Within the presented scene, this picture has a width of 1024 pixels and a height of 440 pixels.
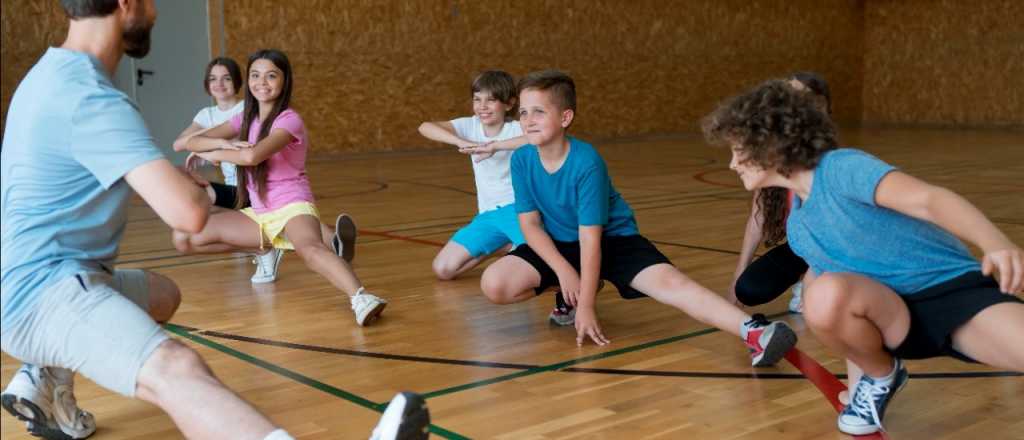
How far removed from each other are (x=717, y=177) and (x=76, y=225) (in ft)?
23.3

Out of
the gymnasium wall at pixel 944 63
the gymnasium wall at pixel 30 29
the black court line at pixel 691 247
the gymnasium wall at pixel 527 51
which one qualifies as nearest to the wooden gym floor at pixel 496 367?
the black court line at pixel 691 247

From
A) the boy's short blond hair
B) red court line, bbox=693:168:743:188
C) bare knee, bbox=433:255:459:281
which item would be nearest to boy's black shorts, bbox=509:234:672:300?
the boy's short blond hair

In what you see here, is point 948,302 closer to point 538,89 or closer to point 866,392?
point 866,392

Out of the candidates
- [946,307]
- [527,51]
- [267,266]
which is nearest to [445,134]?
[267,266]

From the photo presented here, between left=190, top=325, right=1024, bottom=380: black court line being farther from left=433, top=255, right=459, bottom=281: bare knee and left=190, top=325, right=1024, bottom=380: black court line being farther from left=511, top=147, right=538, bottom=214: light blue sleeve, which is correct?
left=433, top=255, right=459, bottom=281: bare knee

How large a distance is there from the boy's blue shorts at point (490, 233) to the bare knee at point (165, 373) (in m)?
2.51

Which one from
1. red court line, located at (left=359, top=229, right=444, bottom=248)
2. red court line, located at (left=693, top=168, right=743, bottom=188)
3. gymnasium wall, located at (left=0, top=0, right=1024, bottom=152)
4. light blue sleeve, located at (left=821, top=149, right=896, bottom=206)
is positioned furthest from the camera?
gymnasium wall, located at (left=0, top=0, right=1024, bottom=152)

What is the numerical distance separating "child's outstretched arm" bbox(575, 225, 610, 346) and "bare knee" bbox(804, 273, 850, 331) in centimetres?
102

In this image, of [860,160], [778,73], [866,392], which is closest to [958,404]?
[866,392]

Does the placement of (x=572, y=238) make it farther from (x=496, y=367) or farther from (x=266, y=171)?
(x=266, y=171)

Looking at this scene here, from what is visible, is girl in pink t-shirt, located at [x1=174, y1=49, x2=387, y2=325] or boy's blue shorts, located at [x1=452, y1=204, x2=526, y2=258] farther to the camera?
boy's blue shorts, located at [x1=452, y1=204, x2=526, y2=258]

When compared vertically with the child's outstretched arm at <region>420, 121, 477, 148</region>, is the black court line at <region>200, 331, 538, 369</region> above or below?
below

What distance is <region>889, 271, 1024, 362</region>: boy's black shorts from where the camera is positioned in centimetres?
→ 210

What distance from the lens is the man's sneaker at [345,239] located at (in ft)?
14.3
